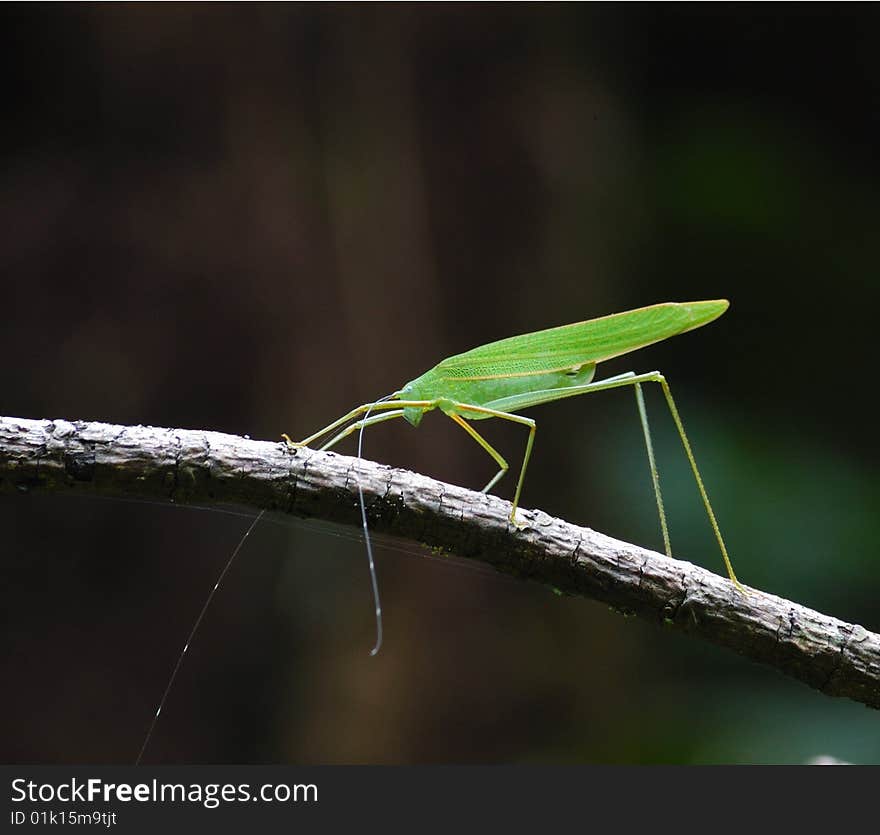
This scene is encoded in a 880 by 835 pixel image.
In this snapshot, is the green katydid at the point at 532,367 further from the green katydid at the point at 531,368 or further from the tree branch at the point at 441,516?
the tree branch at the point at 441,516

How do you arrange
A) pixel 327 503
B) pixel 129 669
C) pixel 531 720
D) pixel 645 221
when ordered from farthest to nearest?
1. pixel 645 221
2. pixel 531 720
3. pixel 129 669
4. pixel 327 503

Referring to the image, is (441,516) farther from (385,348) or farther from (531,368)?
(385,348)

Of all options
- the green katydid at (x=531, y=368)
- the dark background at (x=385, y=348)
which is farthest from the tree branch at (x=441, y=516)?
the dark background at (x=385, y=348)

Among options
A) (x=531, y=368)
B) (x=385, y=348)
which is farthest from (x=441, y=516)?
(x=385, y=348)

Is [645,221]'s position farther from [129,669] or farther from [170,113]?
[129,669]

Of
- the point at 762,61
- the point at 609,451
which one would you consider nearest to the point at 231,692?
the point at 609,451

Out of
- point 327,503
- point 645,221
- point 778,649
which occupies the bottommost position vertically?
point 778,649

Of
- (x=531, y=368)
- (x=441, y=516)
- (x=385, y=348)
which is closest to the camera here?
(x=441, y=516)
